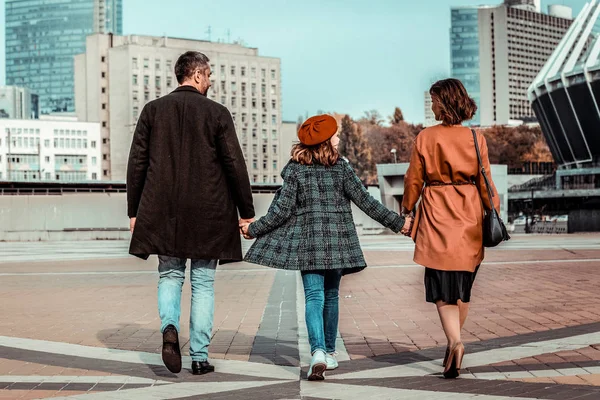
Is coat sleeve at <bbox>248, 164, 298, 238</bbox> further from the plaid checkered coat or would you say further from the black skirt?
the black skirt

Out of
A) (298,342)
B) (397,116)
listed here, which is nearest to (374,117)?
(397,116)

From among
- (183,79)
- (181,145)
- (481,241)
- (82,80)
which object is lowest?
(481,241)

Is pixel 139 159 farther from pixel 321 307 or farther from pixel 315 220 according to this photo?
pixel 321 307

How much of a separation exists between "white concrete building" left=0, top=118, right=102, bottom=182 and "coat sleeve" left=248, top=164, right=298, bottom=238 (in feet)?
432

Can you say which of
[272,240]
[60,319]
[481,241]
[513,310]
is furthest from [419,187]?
[60,319]

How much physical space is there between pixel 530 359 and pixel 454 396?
4.57 ft

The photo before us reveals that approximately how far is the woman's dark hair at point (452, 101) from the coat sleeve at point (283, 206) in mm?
1013

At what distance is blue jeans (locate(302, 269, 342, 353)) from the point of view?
19.7 ft

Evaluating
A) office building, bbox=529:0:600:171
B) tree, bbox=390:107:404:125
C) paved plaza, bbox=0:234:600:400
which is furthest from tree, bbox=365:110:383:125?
paved plaza, bbox=0:234:600:400

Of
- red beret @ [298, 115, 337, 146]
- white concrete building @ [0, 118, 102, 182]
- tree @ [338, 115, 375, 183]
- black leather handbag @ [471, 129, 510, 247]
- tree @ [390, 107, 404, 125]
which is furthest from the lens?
white concrete building @ [0, 118, 102, 182]

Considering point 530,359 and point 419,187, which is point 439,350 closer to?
point 530,359

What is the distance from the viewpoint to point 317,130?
607 centimetres

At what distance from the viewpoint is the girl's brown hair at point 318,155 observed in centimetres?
610

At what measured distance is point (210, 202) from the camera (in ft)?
20.3
